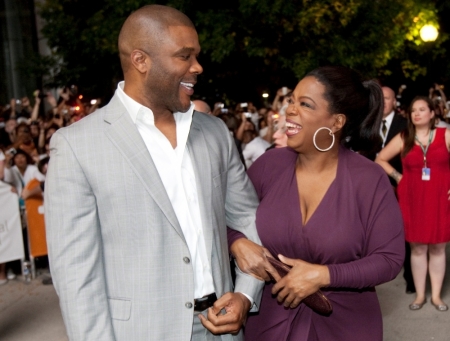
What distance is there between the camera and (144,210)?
7.75ft

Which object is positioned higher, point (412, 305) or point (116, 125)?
point (116, 125)

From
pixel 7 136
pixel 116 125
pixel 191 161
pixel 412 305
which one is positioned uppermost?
pixel 116 125

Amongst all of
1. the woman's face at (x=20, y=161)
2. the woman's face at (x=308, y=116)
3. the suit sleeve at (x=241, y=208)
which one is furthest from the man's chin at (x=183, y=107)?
the woman's face at (x=20, y=161)

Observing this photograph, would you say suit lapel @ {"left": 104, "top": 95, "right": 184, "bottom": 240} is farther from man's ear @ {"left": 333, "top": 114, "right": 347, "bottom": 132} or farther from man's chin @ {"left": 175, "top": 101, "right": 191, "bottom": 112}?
man's ear @ {"left": 333, "top": 114, "right": 347, "bottom": 132}

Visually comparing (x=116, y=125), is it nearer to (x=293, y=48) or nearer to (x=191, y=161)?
(x=191, y=161)

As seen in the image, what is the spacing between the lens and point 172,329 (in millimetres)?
2436

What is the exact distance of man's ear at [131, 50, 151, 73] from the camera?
8.05ft

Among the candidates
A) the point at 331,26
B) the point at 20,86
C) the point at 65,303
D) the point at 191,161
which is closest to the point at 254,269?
the point at 191,161

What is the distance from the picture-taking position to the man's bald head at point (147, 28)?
2.44 metres

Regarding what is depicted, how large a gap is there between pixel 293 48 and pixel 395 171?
36.1ft

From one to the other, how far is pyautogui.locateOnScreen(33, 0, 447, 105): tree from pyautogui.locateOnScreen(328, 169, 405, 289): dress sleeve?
1358 centimetres

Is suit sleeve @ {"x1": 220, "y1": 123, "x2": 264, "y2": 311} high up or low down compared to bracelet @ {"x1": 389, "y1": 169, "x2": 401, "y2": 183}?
up

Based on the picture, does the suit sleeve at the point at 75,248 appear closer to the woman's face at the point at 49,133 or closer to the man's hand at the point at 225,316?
the man's hand at the point at 225,316

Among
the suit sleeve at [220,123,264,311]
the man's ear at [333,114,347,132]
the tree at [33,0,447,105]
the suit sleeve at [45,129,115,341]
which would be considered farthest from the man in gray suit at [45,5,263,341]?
the tree at [33,0,447,105]
